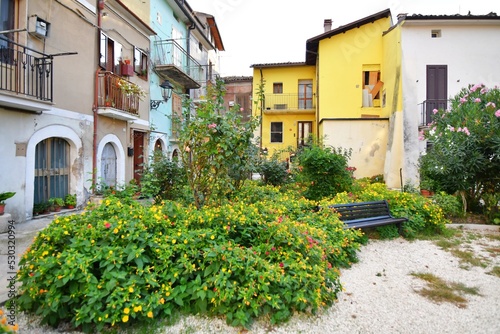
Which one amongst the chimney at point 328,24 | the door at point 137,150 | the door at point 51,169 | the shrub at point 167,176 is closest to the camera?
the shrub at point 167,176

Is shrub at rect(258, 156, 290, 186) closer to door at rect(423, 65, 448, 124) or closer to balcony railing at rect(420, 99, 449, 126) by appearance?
balcony railing at rect(420, 99, 449, 126)

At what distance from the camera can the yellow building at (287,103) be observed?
21.8 meters

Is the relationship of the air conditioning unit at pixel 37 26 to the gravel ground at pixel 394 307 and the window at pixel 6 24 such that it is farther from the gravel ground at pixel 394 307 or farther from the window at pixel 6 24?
the gravel ground at pixel 394 307

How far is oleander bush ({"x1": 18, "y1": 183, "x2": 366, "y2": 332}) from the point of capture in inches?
101

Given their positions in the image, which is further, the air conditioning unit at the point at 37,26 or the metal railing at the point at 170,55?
the metal railing at the point at 170,55

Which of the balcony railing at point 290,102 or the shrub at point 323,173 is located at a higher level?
the balcony railing at point 290,102

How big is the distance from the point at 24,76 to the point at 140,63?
5552 millimetres

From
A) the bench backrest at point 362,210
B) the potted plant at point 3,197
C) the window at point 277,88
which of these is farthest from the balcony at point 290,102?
→ the potted plant at point 3,197

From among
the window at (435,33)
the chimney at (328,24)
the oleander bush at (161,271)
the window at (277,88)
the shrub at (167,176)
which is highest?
the chimney at (328,24)

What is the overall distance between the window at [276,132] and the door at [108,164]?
13.7 metres

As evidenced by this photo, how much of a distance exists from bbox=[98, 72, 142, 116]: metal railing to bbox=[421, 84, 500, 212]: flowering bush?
30.0 ft

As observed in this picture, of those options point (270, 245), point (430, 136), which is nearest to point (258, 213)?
point (270, 245)

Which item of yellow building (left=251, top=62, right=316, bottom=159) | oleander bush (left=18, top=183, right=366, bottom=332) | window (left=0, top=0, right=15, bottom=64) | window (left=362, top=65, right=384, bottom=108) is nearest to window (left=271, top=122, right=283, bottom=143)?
yellow building (left=251, top=62, right=316, bottom=159)

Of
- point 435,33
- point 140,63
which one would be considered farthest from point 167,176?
point 435,33
